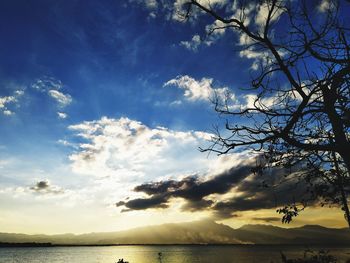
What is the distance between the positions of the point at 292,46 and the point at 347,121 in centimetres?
184

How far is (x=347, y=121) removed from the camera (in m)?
5.82

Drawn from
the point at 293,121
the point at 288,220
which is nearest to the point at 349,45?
the point at 293,121

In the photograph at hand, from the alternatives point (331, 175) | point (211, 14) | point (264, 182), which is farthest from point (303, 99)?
point (331, 175)

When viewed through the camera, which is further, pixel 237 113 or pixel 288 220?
pixel 288 220

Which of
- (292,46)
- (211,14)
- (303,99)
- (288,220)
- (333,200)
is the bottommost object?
(288,220)

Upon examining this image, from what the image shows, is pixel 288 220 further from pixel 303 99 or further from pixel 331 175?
pixel 303 99

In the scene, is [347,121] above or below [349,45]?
below

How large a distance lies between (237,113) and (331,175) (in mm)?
3820

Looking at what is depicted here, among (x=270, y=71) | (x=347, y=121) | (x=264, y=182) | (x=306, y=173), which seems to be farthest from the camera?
(x=264, y=182)

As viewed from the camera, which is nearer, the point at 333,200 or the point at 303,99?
the point at 303,99

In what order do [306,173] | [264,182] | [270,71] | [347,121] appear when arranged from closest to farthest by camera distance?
1. [347,121]
2. [270,71]
3. [306,173]
4. [264,182]

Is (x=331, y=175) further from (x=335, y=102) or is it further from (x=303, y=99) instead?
(x=303, y=99)

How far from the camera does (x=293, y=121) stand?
5.93m

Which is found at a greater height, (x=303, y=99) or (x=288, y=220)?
(x=303, y=99)
